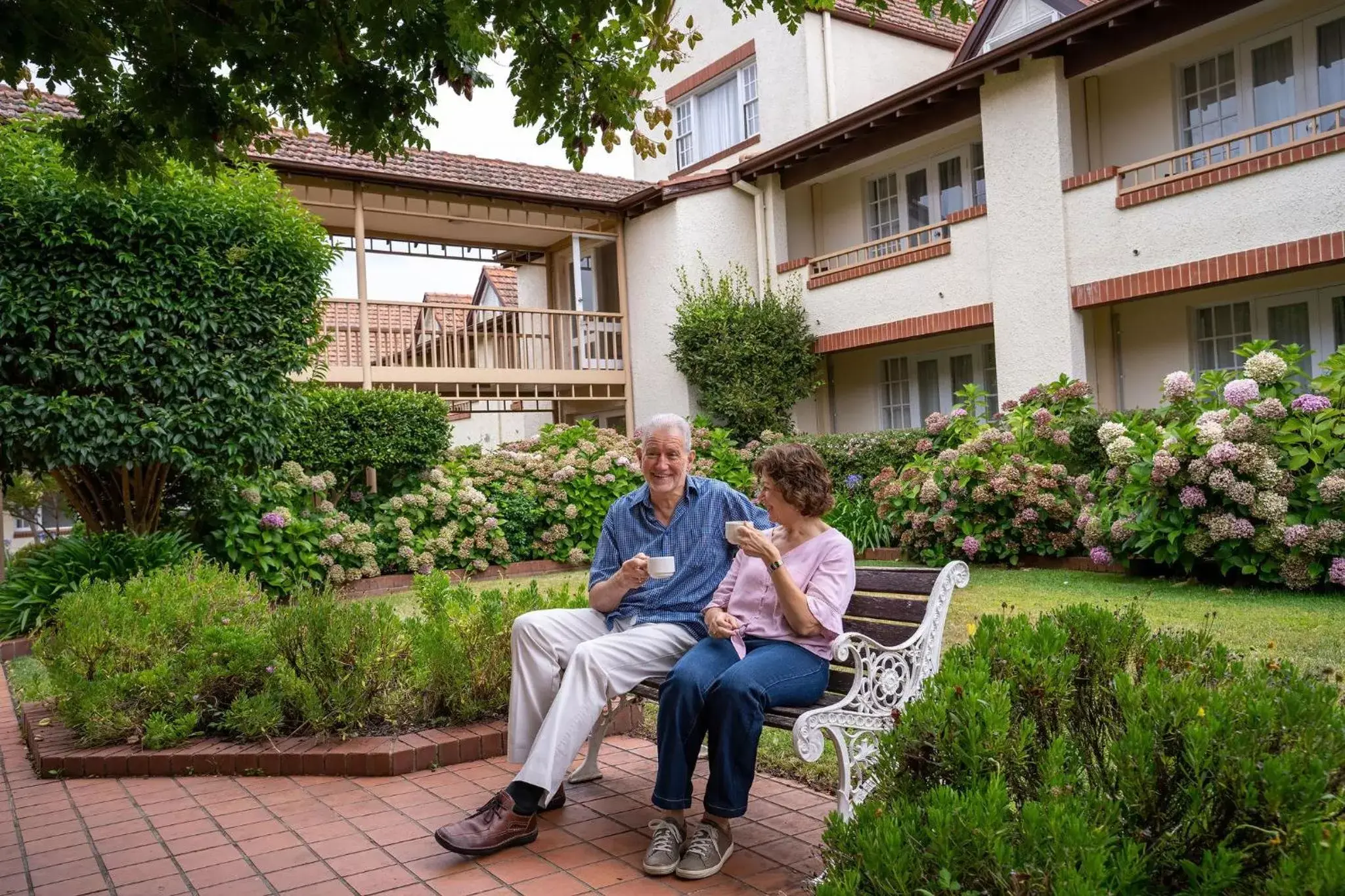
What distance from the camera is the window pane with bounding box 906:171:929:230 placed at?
16.3m

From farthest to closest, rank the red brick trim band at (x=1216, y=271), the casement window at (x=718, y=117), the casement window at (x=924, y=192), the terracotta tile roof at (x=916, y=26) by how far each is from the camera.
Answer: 1. the casement window at (x=718, y=117)
2. the terracotta tile roof at (x=916, y=26)
3. the casement window at (x=924, y=192)
4. the red brick trim band at (x=1216, y=271)

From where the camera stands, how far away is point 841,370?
17812mm

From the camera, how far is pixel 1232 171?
36.1 ft

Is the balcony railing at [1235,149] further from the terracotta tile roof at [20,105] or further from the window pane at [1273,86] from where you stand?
the terracotta tile roof at [20,105]

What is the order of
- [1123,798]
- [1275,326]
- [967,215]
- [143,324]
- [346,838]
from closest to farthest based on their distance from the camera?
[1123,798] < [346,838] < [143,324] < [1275,326] < [967,215]

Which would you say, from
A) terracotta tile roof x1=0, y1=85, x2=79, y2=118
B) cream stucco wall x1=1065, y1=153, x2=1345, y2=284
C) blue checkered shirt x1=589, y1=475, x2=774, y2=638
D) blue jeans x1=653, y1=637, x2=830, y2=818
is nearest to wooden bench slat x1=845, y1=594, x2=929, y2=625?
blue jeans x1=653, y1=637, x2=830, y2=818

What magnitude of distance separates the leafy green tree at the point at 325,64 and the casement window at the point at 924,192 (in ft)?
36.7

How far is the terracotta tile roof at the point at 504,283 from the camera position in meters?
27.8

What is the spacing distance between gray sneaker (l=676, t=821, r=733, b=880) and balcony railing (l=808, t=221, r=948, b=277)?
12.2 m

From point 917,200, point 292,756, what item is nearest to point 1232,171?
point 917,200

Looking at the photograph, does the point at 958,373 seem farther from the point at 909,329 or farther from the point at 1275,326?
the point at 1275,326

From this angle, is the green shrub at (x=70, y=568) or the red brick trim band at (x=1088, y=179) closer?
the green shrub at (x=70, y=568)

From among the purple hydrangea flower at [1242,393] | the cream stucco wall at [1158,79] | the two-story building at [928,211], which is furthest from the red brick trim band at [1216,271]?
the purple hydrangea flower at [1242,393]

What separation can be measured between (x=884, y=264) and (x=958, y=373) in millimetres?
A: 2323
